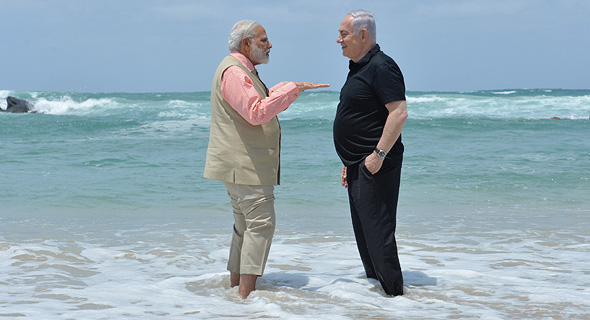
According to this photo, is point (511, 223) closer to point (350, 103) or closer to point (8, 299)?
point (350, 103)

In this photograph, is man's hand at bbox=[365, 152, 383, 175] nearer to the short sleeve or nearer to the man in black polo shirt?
the man in black polo shirt

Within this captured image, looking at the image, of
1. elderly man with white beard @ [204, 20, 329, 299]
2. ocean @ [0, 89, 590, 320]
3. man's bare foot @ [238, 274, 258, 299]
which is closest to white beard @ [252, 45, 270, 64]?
elderly man with white beard @ [204, 20, 329, 299]

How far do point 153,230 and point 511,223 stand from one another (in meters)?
3.66

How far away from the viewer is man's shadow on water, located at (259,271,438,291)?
4020mm

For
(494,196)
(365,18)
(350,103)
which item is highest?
(365,18)

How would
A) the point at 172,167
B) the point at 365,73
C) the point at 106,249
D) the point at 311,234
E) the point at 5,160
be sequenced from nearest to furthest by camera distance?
the point at 365,73 → the point at 106,249 → the point at 311,234 → the point at 172,167 → the point at 5,160

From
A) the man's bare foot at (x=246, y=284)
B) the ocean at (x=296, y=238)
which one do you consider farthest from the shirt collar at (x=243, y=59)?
the ocean at (x=296, y=238)

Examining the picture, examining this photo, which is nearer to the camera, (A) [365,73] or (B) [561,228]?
(A) [365,73]

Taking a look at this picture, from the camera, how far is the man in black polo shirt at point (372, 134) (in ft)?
11.1

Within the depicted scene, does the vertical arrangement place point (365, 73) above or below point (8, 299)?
above

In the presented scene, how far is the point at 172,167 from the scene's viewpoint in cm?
1181

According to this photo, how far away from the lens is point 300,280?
164 inches

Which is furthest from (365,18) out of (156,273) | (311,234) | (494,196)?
(494,196)

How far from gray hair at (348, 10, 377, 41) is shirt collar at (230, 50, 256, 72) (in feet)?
1.97
